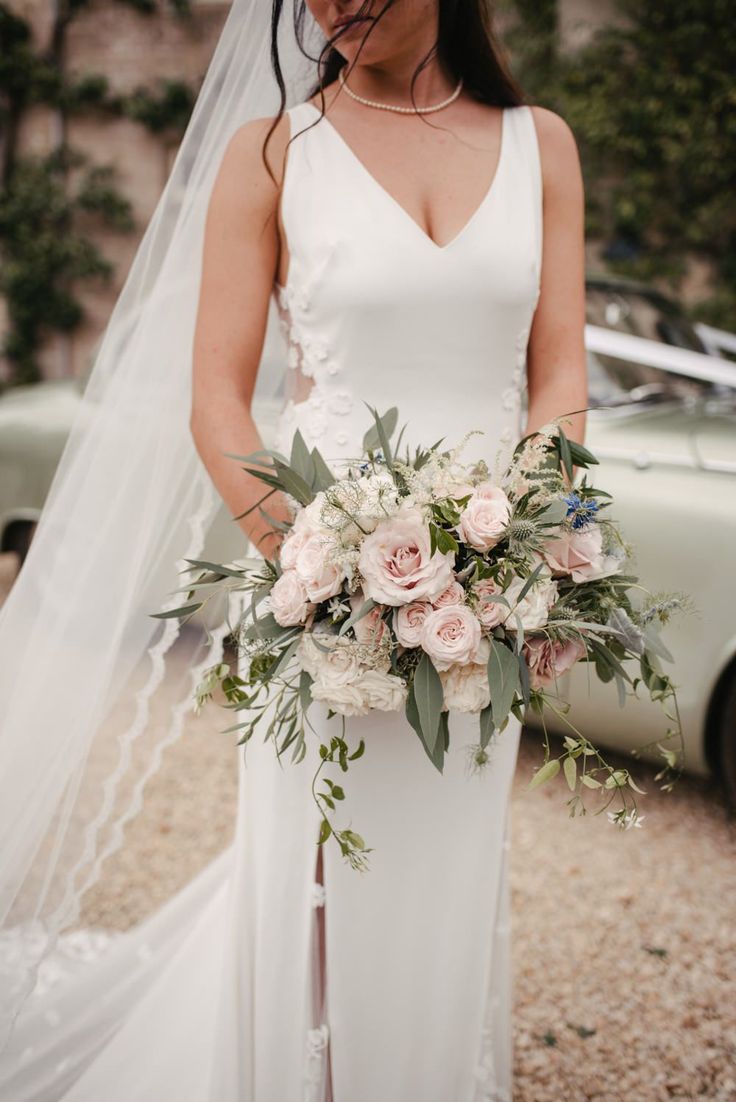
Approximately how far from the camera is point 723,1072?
212 centimetres

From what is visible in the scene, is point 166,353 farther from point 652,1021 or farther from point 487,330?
point 652,1021

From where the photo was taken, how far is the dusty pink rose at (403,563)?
1.13 metres

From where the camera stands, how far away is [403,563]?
3.74ft

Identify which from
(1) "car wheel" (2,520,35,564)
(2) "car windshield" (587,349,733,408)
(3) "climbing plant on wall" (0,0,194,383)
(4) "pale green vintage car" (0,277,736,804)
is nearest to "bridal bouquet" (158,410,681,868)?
(4) "pale green vintage car" (0,277,736,804)

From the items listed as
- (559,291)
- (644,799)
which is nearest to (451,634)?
(559,291)

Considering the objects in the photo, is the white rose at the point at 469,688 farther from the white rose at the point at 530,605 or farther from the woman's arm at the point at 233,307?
the woman's arm at the point at 233,307

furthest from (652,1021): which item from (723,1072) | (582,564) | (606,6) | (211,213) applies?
(606,6)

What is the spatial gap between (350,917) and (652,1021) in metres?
1.12

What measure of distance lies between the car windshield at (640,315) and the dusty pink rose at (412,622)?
2.60 meters

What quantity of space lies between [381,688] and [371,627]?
8 cm

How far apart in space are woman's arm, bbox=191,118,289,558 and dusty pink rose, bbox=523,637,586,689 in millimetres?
536

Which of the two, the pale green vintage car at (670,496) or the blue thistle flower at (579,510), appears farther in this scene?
the pale green vintage car at (670,496)

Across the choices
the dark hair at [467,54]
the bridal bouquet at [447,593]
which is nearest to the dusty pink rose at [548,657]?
the bridal bouquet at [447,593]

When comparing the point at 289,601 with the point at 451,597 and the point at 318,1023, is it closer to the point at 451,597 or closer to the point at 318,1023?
the point at 451,597
